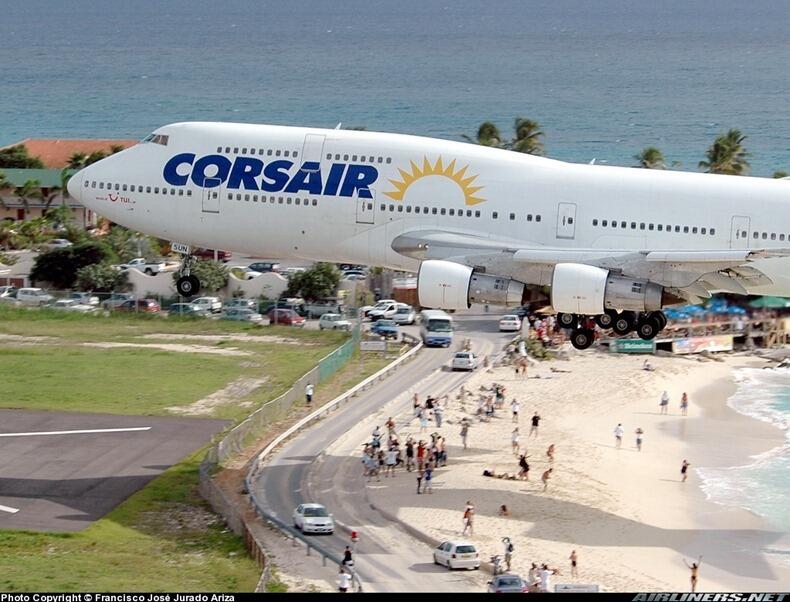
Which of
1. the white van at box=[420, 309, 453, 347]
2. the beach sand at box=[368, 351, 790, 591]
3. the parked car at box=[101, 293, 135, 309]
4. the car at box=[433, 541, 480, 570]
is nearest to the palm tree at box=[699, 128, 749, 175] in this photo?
the beach sand at box=[368, 351, 790, 591]

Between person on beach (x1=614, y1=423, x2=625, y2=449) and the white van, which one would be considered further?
the white van

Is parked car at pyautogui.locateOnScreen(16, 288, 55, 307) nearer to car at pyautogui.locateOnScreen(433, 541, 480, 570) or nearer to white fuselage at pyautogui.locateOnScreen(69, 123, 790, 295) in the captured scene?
white fuselage at pyautogui.locateOnScreen(69, 123, 790, 295)

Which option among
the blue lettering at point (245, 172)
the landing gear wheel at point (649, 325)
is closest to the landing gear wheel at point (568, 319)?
the landing gear wheel at point (649, 325)

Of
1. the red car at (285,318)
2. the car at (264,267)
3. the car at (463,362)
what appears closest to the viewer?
the car at (463,362)

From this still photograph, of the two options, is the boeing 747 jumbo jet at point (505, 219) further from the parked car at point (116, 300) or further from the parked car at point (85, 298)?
the parked car at point (85, 298)

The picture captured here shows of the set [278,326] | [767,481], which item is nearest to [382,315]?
[278,326]

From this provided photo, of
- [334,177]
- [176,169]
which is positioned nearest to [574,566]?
[334,177]

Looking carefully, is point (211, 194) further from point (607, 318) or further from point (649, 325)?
point (649, 325)
